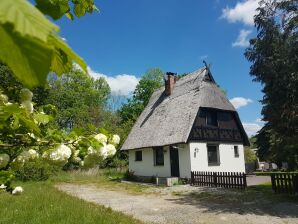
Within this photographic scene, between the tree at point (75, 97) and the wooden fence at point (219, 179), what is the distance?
2366 cm

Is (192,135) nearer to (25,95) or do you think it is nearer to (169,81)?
(169,81)

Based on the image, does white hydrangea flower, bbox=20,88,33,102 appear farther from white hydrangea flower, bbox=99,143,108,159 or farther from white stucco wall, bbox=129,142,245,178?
white stucco wall, bbox=129,142,245,178

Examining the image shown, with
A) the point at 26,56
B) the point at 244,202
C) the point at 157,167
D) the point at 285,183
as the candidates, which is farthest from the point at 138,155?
the point at 26,56

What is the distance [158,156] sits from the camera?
1088 inches

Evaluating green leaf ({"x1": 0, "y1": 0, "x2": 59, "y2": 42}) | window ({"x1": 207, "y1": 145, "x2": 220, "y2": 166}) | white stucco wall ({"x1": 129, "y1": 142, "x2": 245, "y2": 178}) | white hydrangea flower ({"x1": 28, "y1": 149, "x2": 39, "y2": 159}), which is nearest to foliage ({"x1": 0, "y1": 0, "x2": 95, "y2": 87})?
green leaf ({"x1": 0, "y1": 0, "x2": 59, "y2": 42})

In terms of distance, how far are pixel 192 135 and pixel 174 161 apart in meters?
2.56

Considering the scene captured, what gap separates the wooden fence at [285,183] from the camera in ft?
49.6

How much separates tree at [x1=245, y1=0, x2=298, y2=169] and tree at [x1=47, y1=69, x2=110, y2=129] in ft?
99.7

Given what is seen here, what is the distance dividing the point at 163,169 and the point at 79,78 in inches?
1569

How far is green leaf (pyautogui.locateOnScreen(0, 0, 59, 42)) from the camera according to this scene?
0.38 m

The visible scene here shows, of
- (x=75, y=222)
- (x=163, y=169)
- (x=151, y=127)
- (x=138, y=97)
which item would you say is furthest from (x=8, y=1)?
(x=138, y=97)

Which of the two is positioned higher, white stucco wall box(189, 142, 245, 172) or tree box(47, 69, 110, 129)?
tree box(47, 69, 110, 129)


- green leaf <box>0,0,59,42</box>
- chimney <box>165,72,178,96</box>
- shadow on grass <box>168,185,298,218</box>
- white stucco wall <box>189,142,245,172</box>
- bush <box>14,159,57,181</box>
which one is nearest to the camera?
green leaf <box>0,0,59,42</box>

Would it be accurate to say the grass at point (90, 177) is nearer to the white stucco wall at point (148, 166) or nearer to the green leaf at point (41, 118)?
the white stucco wall at point (148, 166)
